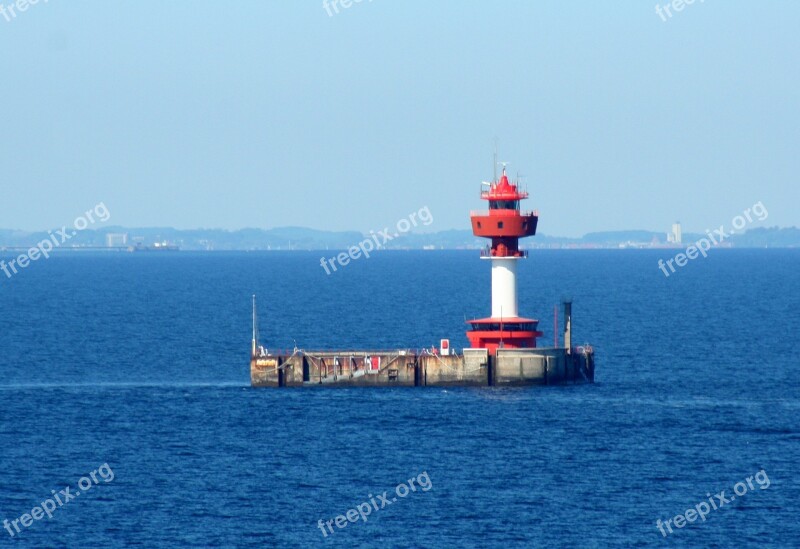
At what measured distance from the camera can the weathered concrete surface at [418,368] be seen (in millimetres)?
86562

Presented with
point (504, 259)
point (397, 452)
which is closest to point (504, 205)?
point (504, 259)

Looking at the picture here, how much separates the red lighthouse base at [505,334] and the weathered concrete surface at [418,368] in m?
1.24

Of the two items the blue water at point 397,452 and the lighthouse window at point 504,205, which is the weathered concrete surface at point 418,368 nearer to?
the blue water at point 397,452

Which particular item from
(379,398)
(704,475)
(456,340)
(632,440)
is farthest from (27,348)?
(704,475)

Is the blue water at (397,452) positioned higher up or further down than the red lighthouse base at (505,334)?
further down

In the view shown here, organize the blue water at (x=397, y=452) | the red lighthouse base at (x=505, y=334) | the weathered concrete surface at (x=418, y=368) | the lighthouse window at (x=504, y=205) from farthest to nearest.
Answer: the lighthouse window at (x=504, y=205) → the red lighthouse base at (x=505, y=334) → the weathered concrete surface at (x=418, y=368) → the blue water at (x=397, y=452)

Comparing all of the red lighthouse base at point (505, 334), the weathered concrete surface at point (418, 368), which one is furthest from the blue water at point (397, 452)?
the red lighthouse base at point (505, 334)

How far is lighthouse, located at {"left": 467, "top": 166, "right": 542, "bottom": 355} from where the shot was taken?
8775cm

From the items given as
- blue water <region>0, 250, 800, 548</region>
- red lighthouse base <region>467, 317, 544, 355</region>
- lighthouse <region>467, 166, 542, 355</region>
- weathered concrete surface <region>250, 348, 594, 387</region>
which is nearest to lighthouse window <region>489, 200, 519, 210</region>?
lighthouse <region>467, 166, 542, 355</region>

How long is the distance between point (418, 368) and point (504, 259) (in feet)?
26.7

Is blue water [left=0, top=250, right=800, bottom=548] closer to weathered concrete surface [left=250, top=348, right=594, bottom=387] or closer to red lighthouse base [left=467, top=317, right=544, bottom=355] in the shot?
weathered concrete surface [left=250, top=348, right=594, bottom=387]

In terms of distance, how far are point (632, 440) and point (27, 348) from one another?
60.9 metres

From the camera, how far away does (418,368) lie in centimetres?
8800

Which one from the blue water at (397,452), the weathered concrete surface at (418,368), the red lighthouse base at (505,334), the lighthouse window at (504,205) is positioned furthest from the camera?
the lighthouse window at (504,205)
